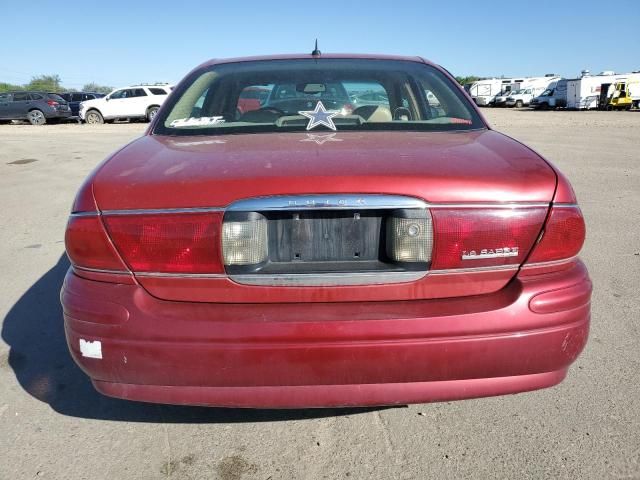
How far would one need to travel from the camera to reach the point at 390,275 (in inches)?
71.9

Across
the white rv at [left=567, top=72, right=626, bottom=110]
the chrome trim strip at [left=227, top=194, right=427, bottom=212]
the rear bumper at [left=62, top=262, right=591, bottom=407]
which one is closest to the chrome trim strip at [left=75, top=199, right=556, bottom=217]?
the chrome trim strip at [left=227, top=194, right=427, bottom=212]

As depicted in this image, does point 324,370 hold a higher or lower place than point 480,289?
lower

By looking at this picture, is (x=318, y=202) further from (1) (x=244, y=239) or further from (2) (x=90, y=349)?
(2) (x=90, y=349)

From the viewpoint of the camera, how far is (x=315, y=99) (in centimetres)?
316

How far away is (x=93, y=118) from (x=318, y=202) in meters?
25.4

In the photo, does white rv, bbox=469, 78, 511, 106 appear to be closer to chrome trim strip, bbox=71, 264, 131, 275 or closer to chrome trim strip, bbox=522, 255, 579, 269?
chrome trim strip, bbox=522, 255, 579, 269

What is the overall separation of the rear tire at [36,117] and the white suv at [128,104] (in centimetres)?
221

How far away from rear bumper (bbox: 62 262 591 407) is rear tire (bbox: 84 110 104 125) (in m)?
24.8

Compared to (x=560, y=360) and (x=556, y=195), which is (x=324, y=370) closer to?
(x=560, y=360)

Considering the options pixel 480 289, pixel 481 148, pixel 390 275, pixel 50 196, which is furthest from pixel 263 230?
pixel 50 196

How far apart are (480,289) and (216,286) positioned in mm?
904

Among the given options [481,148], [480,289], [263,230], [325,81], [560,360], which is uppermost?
[325,81]

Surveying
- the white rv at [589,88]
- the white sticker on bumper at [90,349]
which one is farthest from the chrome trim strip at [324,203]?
the white rv at [589,88]

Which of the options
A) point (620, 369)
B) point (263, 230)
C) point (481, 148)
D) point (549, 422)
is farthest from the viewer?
point (620, 369)
